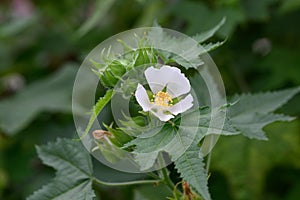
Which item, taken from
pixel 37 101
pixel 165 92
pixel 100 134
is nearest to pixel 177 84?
pixel 165 92

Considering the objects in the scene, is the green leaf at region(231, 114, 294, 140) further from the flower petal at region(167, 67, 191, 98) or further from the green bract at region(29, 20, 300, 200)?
the flower petal at region(167, 67, 191, 98)

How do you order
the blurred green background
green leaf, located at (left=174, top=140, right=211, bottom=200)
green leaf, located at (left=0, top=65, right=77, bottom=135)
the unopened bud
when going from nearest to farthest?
1. green leaf, located at (left=174, top=140, right=211, bottom=200)
2. the unopened bud
3. the blurred green background
4. green leaf, located at (left=0, top=65, right=77, bottom=135)

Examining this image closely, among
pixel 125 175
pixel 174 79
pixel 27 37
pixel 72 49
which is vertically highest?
pixel 27 37

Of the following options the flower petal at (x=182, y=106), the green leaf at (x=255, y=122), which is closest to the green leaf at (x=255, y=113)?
the green leaf at (x=255, y=122)

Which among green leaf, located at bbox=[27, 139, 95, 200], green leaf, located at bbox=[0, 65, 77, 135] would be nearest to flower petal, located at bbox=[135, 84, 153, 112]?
green leaf, located at bbox=[27, 139, 95, 200]

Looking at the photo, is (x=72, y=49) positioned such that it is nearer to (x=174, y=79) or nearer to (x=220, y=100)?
(x=220, y=100)

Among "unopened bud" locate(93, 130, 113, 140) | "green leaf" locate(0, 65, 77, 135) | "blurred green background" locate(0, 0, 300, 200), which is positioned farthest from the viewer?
"green leaf" locate(0, 65, 77, 135)

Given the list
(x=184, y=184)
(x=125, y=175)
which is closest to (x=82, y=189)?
(x=184, y=184)

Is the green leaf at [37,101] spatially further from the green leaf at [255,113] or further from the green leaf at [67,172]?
the green leaf at [255,113]
